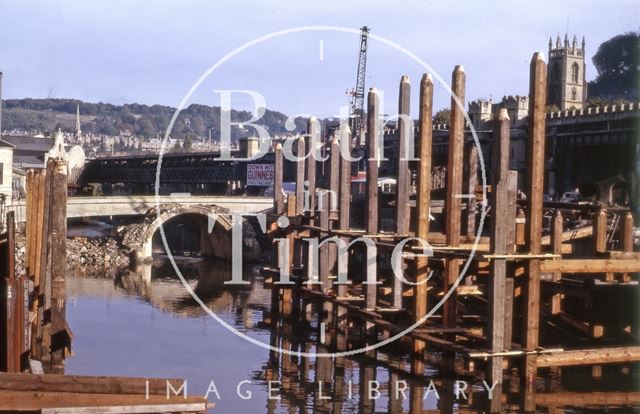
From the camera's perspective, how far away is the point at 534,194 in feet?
55.9

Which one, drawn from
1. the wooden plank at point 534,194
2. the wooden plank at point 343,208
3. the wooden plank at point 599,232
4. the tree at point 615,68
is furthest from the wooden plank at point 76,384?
the tree at point 615,68

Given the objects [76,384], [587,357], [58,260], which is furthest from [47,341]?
[587,357]

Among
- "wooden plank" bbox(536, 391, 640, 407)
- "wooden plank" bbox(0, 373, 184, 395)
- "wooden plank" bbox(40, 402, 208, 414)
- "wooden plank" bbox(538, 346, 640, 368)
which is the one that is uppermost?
"wooden plank" bbox(0, 373, 184, 395)

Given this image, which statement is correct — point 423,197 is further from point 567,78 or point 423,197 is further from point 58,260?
point 567,78

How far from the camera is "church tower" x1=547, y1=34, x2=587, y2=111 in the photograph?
10181 centimetres

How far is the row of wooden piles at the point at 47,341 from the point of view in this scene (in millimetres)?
11669

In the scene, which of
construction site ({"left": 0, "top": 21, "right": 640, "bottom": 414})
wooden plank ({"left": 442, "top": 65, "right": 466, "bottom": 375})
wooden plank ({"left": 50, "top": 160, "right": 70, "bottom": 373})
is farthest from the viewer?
wooden plank ({"left": 442, "top": 65, "right": 466, "bottom": 375})

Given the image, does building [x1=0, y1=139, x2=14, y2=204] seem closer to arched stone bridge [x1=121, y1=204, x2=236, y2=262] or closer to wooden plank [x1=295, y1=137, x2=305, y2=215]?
arched stone bridge [x1=121, y1=204, x2=236, y2=262]

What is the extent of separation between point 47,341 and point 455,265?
8.78 meters

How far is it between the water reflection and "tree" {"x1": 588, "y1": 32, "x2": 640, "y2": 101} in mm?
87806

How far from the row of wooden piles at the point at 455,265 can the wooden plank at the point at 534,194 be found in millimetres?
18

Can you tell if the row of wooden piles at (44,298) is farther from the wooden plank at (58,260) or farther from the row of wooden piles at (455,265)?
the row of wooden piles at (455,265)

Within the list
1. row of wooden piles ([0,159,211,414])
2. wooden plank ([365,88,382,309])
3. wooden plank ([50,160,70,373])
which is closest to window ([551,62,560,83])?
wooden plank ([365,88,382,309])

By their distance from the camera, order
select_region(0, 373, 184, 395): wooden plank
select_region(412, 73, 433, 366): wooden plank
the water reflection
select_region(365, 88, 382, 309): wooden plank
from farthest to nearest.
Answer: select_region(365, 88, 382, 309): wooden plank
select_region(412, 73, 433, 366): wooden plank
the water reflection
select_region(0, 373, 184, 395): wooden plank
